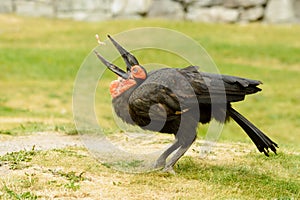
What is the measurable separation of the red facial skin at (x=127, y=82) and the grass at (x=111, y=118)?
37.1 inches

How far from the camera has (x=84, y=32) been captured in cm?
3056

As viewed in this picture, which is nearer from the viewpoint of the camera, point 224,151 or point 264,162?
point 264,162

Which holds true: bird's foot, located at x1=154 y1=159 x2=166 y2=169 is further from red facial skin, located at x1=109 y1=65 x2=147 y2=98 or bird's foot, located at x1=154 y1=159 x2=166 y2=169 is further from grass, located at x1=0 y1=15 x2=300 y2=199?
red facial skin, located at x1=109 y1=65 x2=147 y2=98

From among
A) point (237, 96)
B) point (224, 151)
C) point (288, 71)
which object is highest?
point (237, 96)

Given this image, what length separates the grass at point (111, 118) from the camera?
20.7 ft

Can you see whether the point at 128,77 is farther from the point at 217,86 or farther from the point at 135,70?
the point at 217,86

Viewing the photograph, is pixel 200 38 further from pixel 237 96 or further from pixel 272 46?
pixel 237 96

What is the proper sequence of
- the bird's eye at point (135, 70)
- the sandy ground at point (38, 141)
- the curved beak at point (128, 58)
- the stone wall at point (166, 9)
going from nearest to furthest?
the bird's eye at point (135, 70)
the curved beak at point (128, 58)
the sandy ground at point (38, 141)
the stone wall at point (166, 9)

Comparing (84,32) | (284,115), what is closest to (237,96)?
(284,115)

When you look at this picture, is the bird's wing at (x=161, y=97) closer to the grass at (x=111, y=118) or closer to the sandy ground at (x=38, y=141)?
the grass at (x=111, y=118)

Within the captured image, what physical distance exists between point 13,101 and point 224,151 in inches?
404

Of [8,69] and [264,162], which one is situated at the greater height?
[264,162]

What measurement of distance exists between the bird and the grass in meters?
0.61

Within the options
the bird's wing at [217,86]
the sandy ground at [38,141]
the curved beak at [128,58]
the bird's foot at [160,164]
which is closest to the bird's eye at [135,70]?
the curved beak at [128,58]
